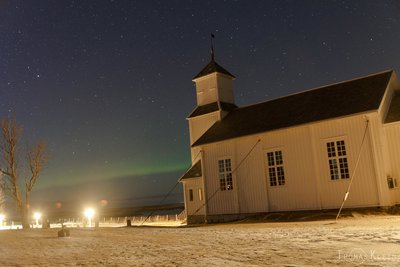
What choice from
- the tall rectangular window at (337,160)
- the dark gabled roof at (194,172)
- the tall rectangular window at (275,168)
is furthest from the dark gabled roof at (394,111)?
the dark gabled roof at (194,172)

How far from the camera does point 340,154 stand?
24.0 m

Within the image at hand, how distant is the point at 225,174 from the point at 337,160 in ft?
27.5

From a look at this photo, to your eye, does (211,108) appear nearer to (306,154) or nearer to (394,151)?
(306,154)

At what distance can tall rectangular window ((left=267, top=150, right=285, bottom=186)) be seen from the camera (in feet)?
86.9

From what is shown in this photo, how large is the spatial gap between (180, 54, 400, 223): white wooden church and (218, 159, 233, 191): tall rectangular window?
70 millimetres

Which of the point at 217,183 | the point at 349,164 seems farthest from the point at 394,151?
the point at 217,183

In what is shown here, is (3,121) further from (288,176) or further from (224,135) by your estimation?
(288,176)

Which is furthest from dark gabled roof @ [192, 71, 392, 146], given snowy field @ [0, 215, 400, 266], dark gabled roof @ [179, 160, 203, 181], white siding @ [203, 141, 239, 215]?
snowy field @ [0, 215, 400, 266]

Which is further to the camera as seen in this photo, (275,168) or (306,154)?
(275,168)

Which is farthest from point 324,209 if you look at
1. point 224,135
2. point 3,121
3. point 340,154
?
point 3,121

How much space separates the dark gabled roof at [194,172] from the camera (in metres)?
33.9

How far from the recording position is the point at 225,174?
1169 inches

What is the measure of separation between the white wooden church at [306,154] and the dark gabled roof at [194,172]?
212 mm

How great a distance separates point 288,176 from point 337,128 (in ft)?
14.0
